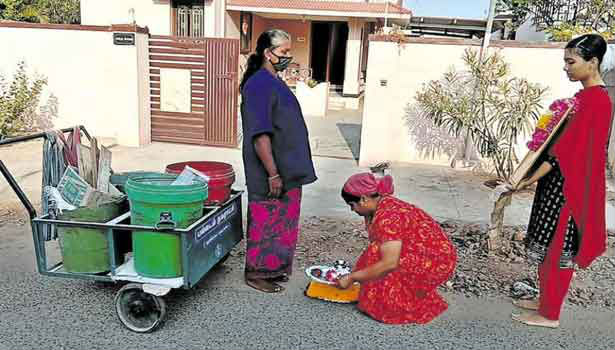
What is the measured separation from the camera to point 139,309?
3006 mm

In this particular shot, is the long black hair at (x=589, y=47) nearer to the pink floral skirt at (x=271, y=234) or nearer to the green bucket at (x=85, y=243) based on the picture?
the pink floral skirt at (x=271, y=234)

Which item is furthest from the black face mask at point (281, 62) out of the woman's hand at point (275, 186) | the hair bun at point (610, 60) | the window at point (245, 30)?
the window at point (245, 30)

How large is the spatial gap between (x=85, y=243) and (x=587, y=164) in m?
2.86

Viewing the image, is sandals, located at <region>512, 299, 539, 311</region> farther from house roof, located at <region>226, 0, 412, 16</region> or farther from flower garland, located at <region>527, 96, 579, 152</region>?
house roof, located at <region>226, 0, 412, 16</region>

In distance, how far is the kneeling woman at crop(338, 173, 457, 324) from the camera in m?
2.90

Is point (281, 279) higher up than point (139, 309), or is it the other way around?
point (139, 309)

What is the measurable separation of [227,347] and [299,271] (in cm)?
115

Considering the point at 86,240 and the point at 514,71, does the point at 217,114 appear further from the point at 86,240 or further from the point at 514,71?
the point at 86,240

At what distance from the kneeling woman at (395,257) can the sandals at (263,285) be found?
0.59m

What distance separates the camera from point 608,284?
157 inches

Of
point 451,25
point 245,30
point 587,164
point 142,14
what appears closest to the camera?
point 587,164

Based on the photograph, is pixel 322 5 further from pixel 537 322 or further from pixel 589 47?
pixel 537 322

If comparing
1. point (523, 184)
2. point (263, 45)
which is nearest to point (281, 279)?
point (263, 45)

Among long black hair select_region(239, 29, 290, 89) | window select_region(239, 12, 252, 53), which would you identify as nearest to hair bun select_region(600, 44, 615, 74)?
long black hair select_region(239, 29, 290, 89)
